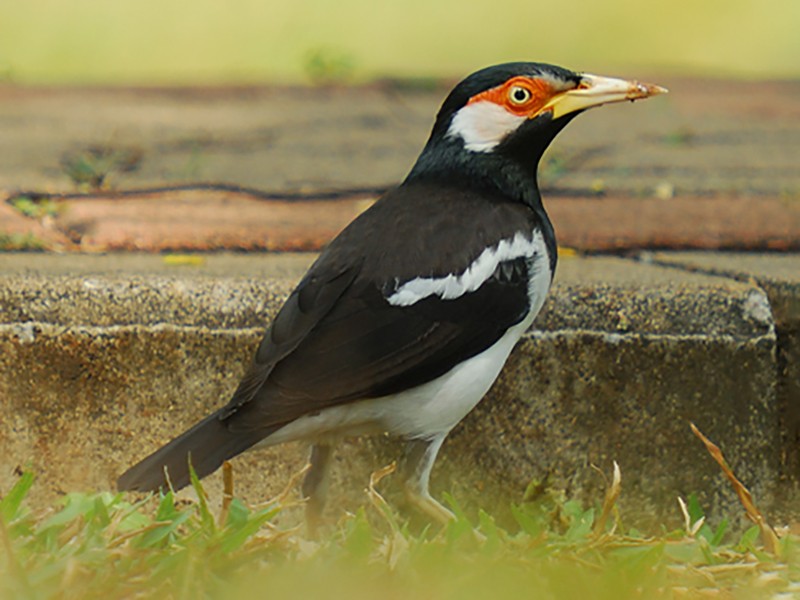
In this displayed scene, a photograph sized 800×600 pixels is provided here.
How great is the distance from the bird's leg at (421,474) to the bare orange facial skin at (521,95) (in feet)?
2.56

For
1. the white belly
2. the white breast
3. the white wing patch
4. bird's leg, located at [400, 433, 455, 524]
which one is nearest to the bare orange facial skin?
the white wing patch

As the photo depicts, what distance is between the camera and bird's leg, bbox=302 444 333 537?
3.14 m

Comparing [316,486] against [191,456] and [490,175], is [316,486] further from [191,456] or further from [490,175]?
[490,175]

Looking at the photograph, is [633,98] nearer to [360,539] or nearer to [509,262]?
[509,262]

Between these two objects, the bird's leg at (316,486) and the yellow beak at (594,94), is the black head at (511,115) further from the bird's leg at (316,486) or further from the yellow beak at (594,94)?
the bird's leg at (316,486)

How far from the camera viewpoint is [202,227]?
4402 millimetres

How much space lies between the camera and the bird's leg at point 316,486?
314 cm

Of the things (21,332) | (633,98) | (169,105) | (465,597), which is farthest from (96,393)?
(169,105)

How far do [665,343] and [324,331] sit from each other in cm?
84

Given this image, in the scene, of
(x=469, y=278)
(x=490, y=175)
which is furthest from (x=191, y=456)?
(x=490, y=175)

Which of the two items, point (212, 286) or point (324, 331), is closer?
point (324, 331)

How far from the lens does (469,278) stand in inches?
119

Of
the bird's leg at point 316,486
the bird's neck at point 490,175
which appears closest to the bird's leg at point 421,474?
the bird's leg at point 316,486

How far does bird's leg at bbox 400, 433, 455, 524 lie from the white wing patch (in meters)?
0.32
